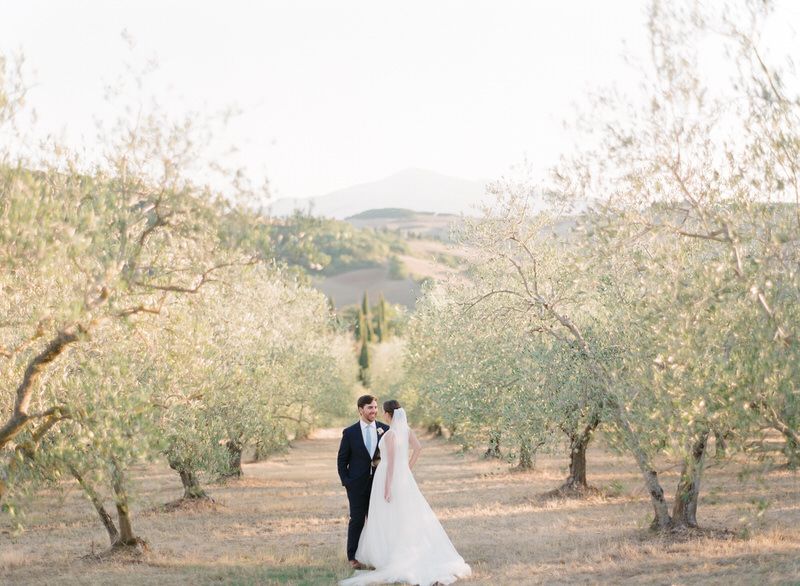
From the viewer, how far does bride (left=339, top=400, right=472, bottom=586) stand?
47.8ft

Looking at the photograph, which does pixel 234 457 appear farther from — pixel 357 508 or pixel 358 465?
pixel 358 465

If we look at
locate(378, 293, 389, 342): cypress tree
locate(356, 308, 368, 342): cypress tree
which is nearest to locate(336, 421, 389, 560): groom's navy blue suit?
locate(356, 308, 368, 342): cypress tree

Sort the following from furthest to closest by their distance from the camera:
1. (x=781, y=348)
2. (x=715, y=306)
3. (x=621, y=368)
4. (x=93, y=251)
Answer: (x=621, y=368), (x=715, y=306), (x=781, y=348), (x=93, y=251)

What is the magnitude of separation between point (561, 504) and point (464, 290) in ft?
39.6

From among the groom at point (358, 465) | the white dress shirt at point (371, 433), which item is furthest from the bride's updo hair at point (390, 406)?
the white dress shirt at point (371, 433)

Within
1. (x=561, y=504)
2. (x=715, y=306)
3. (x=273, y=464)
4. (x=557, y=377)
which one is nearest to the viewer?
(x=715, y=306)

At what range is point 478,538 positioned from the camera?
63.8 ft

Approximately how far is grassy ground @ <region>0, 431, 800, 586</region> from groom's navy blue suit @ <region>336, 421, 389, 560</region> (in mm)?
770

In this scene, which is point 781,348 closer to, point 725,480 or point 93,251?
point 93,251

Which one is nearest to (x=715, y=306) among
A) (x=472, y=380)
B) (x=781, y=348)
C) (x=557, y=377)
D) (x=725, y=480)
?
(x=781, y=348)

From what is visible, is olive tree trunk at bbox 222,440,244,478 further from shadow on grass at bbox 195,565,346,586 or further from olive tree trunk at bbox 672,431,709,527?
olive tree trunk at bbox 672,431,709,527

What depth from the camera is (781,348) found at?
11875mm

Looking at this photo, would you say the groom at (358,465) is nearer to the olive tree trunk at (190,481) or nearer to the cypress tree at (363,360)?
the olive tree trunk at (190,481)

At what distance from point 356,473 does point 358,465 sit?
0.16m
